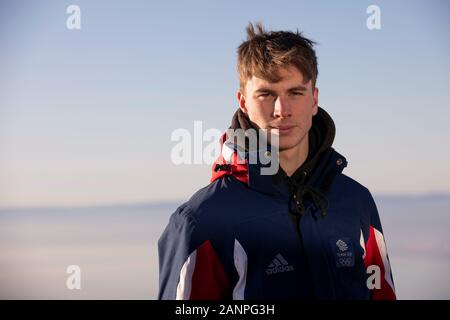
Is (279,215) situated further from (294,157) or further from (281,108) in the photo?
(281,108)

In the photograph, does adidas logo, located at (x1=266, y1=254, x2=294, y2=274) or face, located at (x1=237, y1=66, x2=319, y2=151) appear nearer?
adidas logo, located at (x1=266, y1=254, x2=294, y2=274)

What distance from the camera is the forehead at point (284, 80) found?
5.66 metres

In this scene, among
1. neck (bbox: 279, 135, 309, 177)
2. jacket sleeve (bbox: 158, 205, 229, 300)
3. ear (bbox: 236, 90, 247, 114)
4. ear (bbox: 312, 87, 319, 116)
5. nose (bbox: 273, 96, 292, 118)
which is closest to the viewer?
jacket sleeve (bbox: 158, 205, 229, 300)

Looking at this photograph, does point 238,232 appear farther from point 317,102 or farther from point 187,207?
point 317,102

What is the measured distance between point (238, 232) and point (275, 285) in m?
0.51

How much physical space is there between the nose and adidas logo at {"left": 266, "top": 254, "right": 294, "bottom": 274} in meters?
1.15

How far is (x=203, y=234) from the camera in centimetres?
532

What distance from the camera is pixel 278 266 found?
17.8ft

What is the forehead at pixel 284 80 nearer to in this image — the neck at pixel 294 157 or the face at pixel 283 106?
the face at pixel 283 106

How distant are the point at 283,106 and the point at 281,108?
0.03 m

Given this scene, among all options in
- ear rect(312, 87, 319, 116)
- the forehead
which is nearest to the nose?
the forehead

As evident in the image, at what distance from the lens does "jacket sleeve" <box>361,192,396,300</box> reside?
6.08 meters

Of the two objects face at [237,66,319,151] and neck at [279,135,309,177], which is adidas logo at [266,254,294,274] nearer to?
neck at [279,135,309,177]
